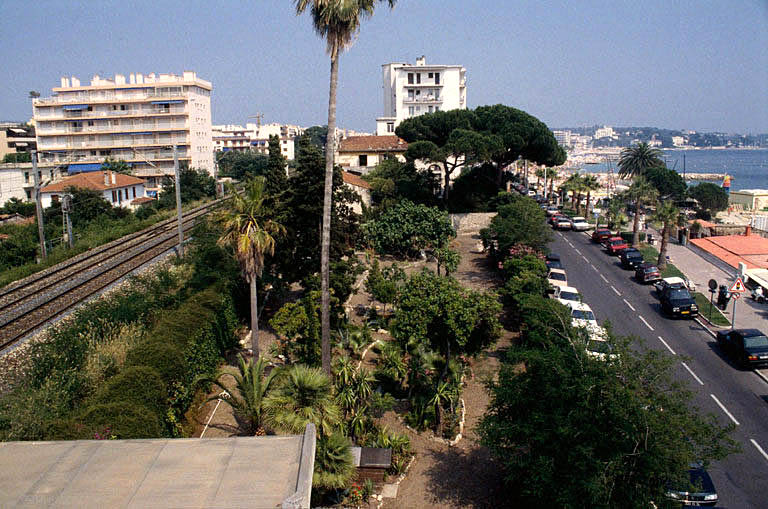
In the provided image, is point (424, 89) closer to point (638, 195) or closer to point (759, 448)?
point (638, 195)

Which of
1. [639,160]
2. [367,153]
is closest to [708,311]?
[367,153]

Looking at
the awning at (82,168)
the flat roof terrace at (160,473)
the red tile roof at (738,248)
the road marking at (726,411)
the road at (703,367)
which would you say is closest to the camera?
the flat roof terrace at (160,473)

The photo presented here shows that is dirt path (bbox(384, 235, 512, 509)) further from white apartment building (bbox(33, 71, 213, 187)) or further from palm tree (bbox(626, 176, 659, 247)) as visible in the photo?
white apartment building (bbox(33, 71, 213, 187))

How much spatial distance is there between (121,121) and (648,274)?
72998mm

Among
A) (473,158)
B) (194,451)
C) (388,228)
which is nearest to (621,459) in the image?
(194,451)

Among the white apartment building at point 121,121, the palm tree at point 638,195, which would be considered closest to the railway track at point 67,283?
the palm tree at point 638,195

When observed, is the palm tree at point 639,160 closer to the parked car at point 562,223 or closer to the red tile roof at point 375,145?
the parked car at point 562,223

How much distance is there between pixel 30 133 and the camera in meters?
105

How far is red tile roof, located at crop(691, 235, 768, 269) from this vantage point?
1453 inches

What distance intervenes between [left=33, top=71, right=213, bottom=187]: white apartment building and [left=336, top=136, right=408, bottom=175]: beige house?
95.2 feet

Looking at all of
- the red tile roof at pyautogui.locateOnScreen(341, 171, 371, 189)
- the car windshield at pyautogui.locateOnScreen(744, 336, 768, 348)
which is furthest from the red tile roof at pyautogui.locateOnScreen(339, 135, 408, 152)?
the car windshield at pyautogui.locateOnScreen(744, 336, 768, 348)

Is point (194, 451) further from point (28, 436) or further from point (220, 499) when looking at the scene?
point (28, 436)

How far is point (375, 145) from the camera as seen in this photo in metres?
63.5

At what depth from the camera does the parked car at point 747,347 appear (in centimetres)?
2098
